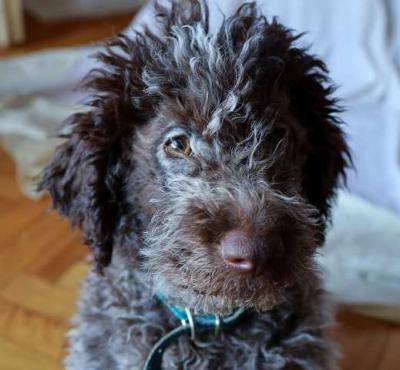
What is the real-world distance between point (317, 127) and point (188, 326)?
0.40 m

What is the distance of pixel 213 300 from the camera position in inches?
40.5

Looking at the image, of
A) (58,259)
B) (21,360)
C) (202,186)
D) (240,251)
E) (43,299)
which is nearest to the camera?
(240,251)

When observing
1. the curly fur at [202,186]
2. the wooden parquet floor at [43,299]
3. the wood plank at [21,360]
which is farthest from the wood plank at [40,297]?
the curly fur at [202,186]

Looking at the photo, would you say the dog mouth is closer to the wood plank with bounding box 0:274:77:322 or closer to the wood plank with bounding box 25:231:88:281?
the wood plank with bounding box 0:274:77:322

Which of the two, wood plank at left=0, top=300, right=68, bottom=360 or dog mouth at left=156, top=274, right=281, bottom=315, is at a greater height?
dog mouth at left=156, top=274, right=281, bottom=315

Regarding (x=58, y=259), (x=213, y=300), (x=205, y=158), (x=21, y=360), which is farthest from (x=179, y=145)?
(x=58, y=259)

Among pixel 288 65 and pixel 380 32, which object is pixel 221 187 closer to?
pixel 288 65

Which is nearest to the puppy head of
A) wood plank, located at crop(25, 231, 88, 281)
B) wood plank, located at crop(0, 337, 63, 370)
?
wood plank, located at crop(0, 337, 63, 370)

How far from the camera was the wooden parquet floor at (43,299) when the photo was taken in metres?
1.67

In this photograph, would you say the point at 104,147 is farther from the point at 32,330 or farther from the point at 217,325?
the point at 32,330

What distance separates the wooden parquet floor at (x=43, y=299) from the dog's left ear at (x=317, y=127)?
60 centimetres

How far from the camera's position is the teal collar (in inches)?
44.5

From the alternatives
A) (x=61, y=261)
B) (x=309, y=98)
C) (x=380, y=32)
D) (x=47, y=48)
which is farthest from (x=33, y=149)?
(x=309, y=98)

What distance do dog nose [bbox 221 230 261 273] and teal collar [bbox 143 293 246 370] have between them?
23 cm
